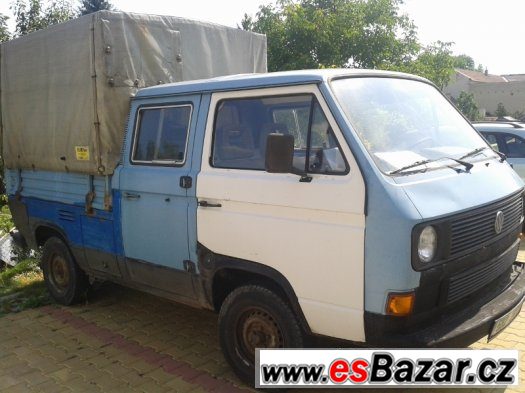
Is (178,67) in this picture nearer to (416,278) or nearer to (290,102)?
(290,102)

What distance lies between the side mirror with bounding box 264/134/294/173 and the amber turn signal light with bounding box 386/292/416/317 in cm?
99

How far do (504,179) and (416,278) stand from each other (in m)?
1.36

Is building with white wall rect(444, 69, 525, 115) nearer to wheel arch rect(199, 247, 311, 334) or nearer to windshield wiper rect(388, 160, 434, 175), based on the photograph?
windshield wiper rect(388, 160, 434, 175)

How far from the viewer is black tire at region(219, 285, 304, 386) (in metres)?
3.25

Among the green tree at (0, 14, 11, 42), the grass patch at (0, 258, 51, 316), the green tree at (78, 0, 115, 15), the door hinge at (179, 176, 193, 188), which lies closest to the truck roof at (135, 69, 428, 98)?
the door hinge at (179, 176, 193, 188)

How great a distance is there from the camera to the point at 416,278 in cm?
274

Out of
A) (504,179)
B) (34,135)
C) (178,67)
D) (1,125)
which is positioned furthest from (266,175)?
(1,125)

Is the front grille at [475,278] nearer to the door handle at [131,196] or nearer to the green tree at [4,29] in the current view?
the door handle at [131,196]

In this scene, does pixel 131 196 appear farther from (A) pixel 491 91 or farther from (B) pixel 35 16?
(A) pixel 491 91

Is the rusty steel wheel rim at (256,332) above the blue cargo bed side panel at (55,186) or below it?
below

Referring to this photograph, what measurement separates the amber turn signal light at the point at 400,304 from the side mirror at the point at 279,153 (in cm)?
99

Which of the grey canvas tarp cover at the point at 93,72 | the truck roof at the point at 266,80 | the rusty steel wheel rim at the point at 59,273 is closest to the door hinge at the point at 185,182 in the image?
the truck roof at the point at 266,80

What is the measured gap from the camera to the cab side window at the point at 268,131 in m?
3.08

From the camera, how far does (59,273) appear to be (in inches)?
217
